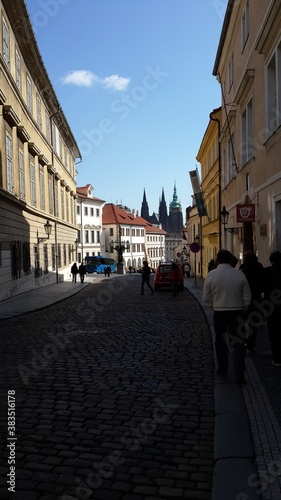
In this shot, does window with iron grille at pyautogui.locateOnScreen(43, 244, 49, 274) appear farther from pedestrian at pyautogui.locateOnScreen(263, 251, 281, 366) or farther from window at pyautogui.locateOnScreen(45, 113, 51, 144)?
pedestrian at pyautogui.locateOnScreen(263, 251, 281, 366)

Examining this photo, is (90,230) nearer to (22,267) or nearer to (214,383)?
(22,267)

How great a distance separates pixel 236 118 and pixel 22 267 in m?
11.4

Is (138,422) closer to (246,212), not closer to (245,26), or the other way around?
(246,212)

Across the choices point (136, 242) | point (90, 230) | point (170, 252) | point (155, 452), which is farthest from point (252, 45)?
point (170, 252)

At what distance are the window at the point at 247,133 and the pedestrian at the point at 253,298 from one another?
8.52 meters

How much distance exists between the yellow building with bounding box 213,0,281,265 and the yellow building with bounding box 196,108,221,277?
5.34 m

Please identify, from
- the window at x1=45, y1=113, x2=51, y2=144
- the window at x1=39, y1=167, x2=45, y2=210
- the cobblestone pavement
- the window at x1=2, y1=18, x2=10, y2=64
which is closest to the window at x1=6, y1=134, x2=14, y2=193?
the window at x1=2, y1=18, x2=10, y2=64

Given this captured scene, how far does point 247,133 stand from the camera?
16.1m

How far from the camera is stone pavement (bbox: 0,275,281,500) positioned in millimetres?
3521

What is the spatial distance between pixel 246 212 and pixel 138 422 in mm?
10092

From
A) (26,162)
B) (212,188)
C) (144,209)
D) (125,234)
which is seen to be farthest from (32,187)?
(144,209)

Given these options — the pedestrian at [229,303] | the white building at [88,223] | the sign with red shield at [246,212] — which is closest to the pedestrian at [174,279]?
the sign with red shield at [246,212]

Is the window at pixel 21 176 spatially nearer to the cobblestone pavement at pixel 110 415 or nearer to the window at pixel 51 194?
the window at pixel 51 194

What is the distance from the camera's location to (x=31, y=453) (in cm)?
408
